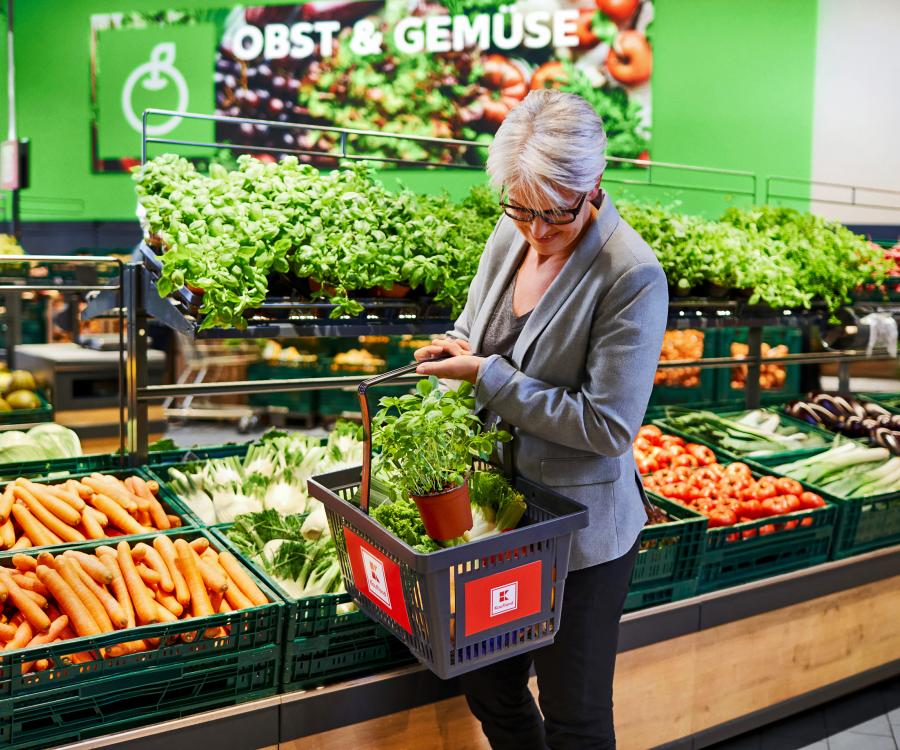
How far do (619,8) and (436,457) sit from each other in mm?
6642

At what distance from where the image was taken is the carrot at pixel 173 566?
233 cm

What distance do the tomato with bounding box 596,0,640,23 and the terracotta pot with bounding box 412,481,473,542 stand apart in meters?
6.61

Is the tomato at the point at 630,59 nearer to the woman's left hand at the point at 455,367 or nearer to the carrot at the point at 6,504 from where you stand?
the woman's left hand at the point at 455,367

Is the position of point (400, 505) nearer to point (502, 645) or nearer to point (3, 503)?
point (502, 645)

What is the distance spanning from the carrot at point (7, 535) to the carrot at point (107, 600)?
36 cm

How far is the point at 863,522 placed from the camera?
3.57 metres

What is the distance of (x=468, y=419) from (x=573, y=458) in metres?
0.28

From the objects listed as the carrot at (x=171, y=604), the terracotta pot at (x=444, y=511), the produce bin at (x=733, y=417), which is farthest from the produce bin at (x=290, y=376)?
the terracotta pot at (x=444, y=511)

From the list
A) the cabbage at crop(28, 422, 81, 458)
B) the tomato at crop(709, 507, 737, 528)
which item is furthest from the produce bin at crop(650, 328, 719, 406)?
the cabbage at crop(28, 422, 81, 458)

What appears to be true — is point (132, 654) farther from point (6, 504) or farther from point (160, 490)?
point (160, 490)

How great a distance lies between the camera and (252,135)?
8.33 meters

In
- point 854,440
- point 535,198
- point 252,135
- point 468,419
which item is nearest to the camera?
point 535,198

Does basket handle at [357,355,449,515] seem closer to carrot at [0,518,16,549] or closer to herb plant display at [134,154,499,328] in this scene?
herb plant display at [134,154,499,328]

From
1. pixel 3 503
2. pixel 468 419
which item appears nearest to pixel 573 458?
pixel 468 419
